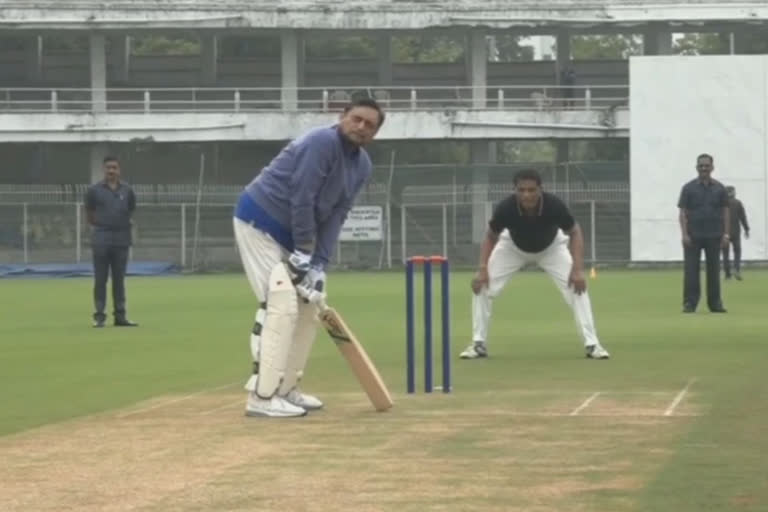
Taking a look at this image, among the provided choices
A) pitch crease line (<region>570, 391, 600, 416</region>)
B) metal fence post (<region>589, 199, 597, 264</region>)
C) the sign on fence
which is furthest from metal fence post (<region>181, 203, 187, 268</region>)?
pitch crease line (<region>570, 391, 600, 416</region>)

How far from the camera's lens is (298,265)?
11.7 m

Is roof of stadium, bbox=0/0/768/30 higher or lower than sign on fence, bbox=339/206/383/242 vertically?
higher

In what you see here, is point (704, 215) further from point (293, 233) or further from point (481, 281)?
point (293, 233)

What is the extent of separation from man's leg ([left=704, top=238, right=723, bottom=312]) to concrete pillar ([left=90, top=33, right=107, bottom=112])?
42.7m

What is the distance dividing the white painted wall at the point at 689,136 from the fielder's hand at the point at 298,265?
37.9 m

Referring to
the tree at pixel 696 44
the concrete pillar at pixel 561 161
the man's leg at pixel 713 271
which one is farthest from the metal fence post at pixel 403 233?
the tree at pixel 696 44

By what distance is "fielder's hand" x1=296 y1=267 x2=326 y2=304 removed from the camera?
38.8 ft

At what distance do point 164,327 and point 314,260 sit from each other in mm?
12352

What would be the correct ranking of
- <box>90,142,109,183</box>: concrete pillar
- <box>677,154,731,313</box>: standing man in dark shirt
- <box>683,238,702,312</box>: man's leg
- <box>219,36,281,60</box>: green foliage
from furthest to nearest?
<box>219,36,281,60</box>: green foliage
<box>90,142,109,183</box>: concrete pillar
<box>683,238,702,312</box>: man's leg
<box>677,154,731,313</box>: standing man in dark shirt

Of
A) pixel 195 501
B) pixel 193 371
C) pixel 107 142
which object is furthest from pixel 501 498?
pixel 107 142

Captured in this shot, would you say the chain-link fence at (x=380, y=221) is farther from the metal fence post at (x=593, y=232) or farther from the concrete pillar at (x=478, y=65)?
the concrete pillar at (x=478, y=65)

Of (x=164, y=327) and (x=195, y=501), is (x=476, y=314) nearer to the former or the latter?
(x=164, y=327)

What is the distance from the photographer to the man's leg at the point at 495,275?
17.2 metres

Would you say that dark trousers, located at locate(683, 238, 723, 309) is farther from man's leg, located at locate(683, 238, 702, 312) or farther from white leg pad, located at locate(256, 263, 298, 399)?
white leg pad, located at locate(256, 263, 298, 399)
